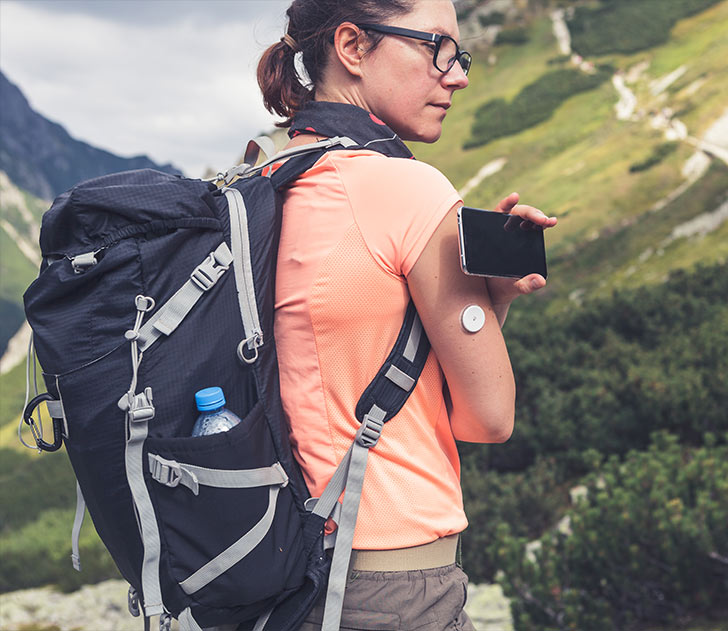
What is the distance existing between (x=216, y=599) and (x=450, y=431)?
677mm

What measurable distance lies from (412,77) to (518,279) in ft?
2.05

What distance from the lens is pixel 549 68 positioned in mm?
34500

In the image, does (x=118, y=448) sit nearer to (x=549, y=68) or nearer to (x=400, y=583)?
(x=400, y=583)

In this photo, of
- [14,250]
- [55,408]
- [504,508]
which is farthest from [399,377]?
[14,250]

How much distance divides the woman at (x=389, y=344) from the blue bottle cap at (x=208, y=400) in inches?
8.9

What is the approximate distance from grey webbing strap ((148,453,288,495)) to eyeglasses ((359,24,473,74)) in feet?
3.64

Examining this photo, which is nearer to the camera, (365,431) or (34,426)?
(365,431)

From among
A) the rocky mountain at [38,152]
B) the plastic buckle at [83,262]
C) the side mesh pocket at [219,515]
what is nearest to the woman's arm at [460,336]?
the side mesh pocket at [219,515]

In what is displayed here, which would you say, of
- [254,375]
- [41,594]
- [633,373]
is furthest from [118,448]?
[41,594]

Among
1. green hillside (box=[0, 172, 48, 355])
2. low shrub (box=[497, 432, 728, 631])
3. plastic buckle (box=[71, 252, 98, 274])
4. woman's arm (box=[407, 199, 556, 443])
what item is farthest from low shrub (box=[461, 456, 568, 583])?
green hillside (box=[0, 172, 48, 355])

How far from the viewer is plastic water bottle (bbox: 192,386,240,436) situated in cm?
152

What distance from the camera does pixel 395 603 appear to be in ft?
5.31

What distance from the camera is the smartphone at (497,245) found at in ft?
5.00

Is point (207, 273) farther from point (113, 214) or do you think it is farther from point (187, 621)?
point (187, 621)
